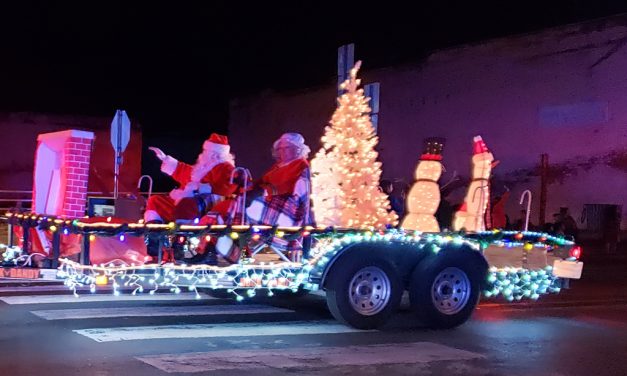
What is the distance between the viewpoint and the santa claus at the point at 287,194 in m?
9.54

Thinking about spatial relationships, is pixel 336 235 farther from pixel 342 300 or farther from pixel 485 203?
pixel 485 203

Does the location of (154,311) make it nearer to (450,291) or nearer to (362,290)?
(362,290)

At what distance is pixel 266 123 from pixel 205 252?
26.8m

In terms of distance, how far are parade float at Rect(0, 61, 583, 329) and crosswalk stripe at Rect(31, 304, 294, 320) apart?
0.49 metres

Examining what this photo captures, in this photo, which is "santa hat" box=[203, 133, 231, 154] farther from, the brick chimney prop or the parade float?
the brick chimney prop

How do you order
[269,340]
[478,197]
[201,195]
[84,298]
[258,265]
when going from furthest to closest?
[84,298] < [478,197] < [201,195] < [258,265] < [269,340]

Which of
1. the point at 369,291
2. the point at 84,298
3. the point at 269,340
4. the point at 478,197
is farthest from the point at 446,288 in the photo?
the point at 84,298

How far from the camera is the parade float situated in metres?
8.53

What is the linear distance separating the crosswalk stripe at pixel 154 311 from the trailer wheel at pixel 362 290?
66.2 inches

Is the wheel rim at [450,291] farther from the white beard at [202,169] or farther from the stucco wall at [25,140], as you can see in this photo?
the stucco wall at [25,140]

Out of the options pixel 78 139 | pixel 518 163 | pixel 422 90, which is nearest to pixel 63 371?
pixel 78 139

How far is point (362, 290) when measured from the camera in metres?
9.35

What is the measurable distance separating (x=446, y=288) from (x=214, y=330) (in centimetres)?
286

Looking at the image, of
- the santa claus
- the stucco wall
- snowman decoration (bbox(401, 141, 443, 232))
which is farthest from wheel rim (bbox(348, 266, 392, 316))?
the stucco wall
